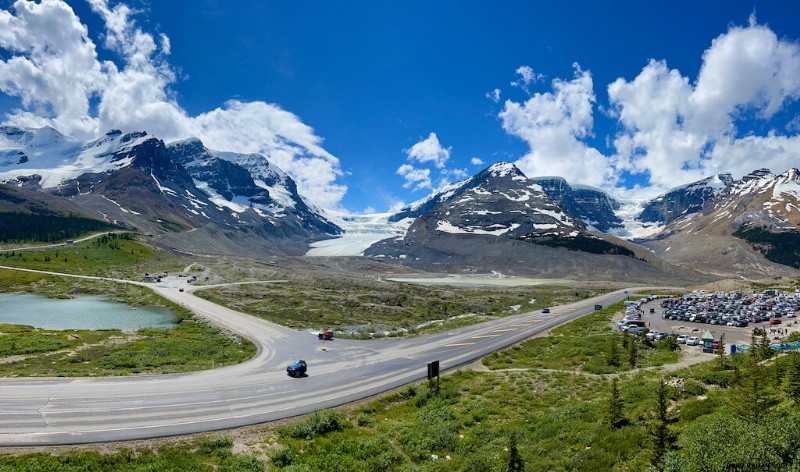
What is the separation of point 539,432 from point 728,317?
291 feet

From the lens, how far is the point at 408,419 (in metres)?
31.9

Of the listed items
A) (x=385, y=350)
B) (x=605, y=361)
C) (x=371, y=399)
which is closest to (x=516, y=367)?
(x=605, y=361)

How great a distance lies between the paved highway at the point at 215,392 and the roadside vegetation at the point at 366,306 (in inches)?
812

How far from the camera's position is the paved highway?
25422 millimetres

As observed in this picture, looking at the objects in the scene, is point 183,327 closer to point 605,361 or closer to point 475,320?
point 475,320

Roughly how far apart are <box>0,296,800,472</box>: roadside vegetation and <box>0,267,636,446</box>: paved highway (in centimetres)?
249

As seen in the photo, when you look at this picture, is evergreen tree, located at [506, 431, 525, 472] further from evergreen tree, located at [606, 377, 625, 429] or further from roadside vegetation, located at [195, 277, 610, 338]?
roadside vegetation, located at [195, 277, 610, 338]

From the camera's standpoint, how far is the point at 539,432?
2591 centimetres

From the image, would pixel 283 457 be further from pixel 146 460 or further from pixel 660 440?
pixel 660 440

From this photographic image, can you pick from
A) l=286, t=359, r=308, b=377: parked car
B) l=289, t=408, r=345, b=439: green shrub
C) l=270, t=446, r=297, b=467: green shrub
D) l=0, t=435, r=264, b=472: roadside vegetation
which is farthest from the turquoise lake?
l=270, t=446, r=297, b=467: green shrub

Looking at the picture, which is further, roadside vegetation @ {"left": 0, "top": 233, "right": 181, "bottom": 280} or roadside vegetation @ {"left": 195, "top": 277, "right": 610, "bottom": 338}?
roadside vegetation @ {"left": 0, "top": 233, "right": 181, "bottom": 280}

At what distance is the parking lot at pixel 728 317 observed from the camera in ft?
247

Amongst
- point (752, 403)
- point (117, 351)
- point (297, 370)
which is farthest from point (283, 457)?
point (117, 351)

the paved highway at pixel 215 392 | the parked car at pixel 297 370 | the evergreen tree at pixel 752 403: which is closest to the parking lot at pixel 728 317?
the paved highway at pixel 215 392
